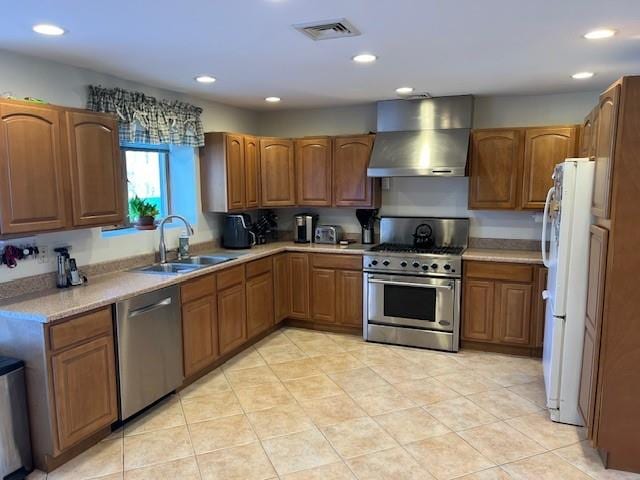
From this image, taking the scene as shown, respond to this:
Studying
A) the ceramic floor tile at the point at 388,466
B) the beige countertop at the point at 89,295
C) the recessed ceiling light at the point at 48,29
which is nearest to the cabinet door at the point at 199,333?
the beige countertop at the point at 89,295

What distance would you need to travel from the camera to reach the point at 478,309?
14.0 ft

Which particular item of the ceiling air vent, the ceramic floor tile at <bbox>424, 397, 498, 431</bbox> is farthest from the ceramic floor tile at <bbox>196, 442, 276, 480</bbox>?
the ceiling air vent

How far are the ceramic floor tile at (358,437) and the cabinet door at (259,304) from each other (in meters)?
1.58

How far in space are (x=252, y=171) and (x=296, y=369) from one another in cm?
210

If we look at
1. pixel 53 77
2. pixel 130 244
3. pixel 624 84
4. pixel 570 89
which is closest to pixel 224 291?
pixel 130 244

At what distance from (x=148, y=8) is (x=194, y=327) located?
227 cm

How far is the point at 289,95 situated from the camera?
174 inches

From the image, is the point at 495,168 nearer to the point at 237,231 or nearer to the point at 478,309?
the point at 478,309

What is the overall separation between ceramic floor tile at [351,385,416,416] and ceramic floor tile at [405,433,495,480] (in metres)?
0.44

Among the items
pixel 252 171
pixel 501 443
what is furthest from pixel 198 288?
pixel 501 443

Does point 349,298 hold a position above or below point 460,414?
above

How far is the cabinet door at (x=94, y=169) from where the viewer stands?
2857 mm

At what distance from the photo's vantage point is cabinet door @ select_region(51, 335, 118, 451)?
2535 mm

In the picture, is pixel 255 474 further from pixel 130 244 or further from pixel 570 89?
pixel 570 89
